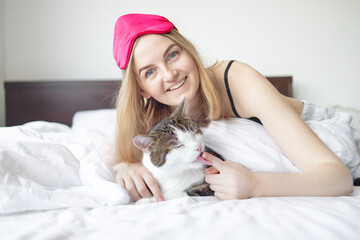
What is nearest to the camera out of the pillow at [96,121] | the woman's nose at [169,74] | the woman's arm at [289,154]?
the woman's arm at [289,154]

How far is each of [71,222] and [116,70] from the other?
193 cm

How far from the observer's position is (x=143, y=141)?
83 cm

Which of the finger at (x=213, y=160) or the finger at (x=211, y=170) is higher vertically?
the finger at (x=213, y=160)

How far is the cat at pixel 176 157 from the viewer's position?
2.71 feet

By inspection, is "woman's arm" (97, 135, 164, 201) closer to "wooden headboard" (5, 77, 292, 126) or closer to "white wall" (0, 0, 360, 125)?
"wooden headboard" (5, 77, 292, 126)

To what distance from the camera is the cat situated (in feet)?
2.71

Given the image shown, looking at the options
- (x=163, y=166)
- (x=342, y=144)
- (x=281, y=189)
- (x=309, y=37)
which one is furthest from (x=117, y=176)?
(x=309, y=37)

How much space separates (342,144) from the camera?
99cm

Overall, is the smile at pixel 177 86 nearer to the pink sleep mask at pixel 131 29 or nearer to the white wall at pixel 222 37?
the pink sleep mask at pixel 131 29

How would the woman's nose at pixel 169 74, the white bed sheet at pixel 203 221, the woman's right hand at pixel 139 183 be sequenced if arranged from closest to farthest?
1. the white bed sheet at pixel 203 221
2. the woman's right hand at pixel 139 183
3. the woman's nose at pixel 169 74

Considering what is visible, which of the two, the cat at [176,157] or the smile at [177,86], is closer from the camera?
the cat at [176,157]

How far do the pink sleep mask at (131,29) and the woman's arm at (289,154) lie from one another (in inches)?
14.7

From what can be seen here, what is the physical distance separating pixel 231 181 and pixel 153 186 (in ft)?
0.83

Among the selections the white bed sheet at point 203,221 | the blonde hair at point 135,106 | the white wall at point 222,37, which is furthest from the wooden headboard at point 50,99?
the white bed sheet at point 203,221
